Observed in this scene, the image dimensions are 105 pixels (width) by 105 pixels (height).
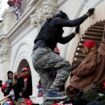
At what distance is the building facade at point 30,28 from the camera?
7.94 m

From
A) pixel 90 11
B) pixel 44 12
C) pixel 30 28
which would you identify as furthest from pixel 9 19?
pixel 90 11

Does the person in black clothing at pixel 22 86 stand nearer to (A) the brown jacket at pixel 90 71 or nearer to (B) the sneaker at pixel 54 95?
(B) the sneaker at pixel 54 95

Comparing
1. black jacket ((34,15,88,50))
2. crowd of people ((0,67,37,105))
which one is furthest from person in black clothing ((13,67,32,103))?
black jacket ((34,15,88,50))

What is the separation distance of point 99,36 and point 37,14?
257 cm

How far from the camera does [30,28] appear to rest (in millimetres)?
11609

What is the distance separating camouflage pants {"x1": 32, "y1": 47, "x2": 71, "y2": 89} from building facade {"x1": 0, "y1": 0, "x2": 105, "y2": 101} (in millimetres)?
1372

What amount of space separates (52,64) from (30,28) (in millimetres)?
5501

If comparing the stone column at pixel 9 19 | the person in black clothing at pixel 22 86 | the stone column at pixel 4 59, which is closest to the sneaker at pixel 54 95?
the person in black clothing at pixel 22 86

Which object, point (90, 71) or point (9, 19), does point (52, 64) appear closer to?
point (90, 71)

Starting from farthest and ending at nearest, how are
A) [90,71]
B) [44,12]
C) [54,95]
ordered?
[44,12], [54,95], [90,71]

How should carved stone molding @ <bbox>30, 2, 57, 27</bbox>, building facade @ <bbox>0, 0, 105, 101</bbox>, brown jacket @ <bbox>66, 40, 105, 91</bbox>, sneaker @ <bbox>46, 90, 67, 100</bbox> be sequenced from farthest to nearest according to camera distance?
carved stone molding @ <bbox>30, 2, 57, 27</bbox>, building facade @ <bbox>0, 0, 105, 101</bbox>, sneaker @ <bbox>46, 90, 67, 100</bbox>, brown jacket @ <bbox>66, 40, 105, 91</bbox>

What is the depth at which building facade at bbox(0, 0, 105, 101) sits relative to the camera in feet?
26.1

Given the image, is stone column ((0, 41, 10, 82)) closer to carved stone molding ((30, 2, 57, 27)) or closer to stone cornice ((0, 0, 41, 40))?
stone cornice ((0, 0, 41, 40))

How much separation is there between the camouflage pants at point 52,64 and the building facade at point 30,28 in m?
1.37
